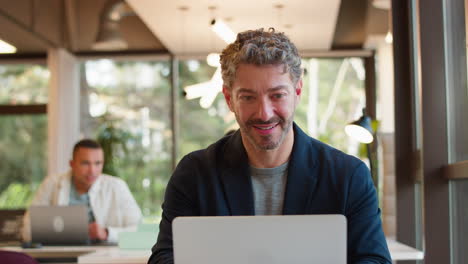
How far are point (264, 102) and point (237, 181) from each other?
27cm

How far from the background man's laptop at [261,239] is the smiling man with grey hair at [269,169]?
273 mm

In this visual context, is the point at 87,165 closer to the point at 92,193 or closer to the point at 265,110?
the point at 92,193

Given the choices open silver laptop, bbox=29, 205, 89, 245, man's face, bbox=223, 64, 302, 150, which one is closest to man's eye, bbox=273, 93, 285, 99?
man's face, bbox=223, 64, 302, 150

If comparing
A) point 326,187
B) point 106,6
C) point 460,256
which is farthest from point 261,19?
point 326,187

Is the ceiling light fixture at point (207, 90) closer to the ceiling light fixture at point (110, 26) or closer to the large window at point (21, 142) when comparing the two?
the ceiling light fixture at point (110, 26)

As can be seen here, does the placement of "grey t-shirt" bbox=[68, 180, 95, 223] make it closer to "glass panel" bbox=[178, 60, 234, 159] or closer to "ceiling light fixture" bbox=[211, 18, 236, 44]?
"ceiling light fixture" bbox=[211, 18, 236, 44]

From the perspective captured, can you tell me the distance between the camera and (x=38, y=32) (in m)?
7.70

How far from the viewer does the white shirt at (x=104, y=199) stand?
193 inches

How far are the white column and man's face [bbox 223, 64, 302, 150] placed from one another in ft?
23.2

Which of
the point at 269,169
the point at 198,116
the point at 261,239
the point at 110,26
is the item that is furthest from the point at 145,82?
the point at 261,239

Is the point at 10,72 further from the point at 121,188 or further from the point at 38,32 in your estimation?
the point at 121,188

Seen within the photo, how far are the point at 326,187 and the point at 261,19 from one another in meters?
5.73

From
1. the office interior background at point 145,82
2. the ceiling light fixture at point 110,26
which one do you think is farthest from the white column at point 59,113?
the ceiling light fixture at point 110,26

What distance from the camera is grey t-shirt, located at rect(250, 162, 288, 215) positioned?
190 cm
